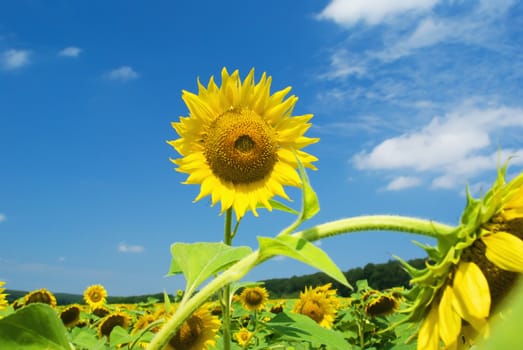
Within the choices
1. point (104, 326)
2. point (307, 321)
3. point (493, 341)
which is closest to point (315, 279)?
point (104, 326)

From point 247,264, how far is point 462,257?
66 centimetres

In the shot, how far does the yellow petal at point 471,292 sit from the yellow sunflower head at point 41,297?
8.22 m

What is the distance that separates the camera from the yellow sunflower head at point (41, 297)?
8.56 meters

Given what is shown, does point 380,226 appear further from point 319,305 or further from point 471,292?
point 319,305

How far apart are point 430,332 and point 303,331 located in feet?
3.93

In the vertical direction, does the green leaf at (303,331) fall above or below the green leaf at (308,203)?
below

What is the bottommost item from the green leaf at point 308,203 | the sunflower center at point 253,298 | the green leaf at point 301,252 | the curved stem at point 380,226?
the green leaf at point 301,252

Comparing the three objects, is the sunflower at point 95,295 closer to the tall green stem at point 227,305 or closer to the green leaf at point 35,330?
the tall green stem at point 227,305

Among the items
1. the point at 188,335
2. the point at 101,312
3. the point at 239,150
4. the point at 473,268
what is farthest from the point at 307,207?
the point at 101,312

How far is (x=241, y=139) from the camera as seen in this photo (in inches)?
181

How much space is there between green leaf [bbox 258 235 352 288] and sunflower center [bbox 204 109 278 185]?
2966 millimetres

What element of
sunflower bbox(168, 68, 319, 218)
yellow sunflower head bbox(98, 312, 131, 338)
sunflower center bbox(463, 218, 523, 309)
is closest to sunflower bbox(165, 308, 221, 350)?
sunflower bbox(168, 68, 319, 218)

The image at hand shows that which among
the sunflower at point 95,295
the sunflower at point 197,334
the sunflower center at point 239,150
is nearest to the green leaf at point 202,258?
the sunflower center at point 239,150

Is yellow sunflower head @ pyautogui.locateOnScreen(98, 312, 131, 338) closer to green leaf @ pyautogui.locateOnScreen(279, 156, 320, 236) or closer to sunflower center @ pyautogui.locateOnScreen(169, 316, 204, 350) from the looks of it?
sunflower center @ pyautogui.locateOnScreen(169, 316, 204, 350)
